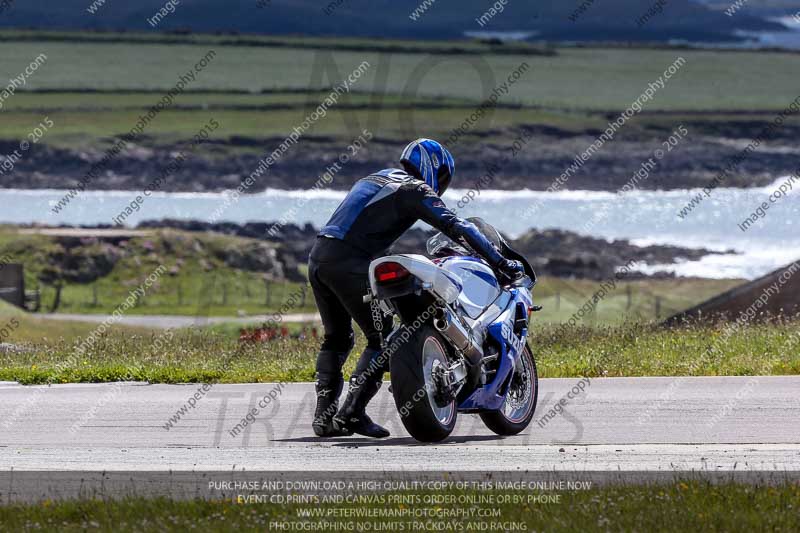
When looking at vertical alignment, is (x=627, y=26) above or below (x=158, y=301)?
below

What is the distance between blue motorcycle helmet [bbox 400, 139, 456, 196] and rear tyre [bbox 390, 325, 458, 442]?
1.16 metres

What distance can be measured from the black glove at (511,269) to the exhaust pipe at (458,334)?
608 millimetres

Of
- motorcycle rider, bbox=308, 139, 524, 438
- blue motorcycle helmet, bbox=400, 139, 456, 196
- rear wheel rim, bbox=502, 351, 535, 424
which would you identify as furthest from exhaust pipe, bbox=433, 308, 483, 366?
blue motorcycle helmet, bbox=400, 139, 456, 196

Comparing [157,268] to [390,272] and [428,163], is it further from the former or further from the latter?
[390,272]

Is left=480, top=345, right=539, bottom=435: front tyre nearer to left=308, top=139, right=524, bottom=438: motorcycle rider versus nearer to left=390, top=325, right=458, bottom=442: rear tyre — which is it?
left=390, top=325, right=458, bottom=442: rear tyre

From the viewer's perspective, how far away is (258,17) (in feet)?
540

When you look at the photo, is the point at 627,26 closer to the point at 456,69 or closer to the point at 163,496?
the point at 456,69

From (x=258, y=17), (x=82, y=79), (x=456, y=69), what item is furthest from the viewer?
(x=258, y=17)

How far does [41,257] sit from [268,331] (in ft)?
191

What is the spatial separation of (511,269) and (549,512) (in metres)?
3.23

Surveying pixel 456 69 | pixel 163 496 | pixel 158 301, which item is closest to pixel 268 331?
pixel 163 496

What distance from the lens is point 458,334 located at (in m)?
9.61

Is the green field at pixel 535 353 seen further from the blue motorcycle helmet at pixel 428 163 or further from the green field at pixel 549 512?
the green field at pixel 549 512

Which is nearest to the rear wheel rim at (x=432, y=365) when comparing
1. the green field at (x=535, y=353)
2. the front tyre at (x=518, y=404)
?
the front tyre at (x=518, y=404)
